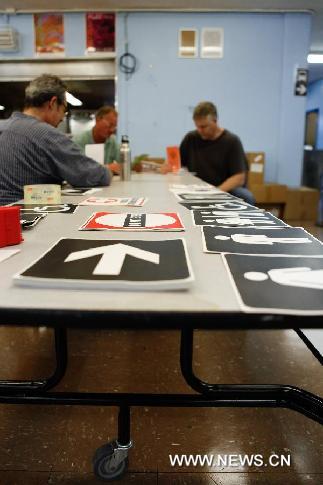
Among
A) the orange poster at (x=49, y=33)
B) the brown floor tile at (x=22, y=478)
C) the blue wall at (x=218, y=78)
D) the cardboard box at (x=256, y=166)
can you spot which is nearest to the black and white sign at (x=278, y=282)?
the brown floor tile at (x=22, y=478)

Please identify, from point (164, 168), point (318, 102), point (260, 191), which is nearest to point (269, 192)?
point (260, 191)

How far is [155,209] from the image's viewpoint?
1.31 metres

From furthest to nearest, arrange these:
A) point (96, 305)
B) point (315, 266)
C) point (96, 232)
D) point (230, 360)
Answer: point (230, 360), point (96, 232), point (315, 266), point (96, 305)

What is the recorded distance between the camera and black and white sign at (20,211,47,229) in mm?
941

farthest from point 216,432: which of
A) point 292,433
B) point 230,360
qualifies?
point 230,360

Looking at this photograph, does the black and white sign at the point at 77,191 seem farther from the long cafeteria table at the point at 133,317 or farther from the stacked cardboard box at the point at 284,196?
the stacked cardboard box at the point at 284,196

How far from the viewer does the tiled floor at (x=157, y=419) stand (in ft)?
3.49

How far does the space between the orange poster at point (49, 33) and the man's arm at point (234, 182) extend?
3.07 metres

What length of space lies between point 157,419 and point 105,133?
9.35 ft

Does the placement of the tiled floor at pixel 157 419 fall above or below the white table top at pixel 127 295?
below

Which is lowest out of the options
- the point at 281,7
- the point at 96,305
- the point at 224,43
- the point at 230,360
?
the point at 230,360

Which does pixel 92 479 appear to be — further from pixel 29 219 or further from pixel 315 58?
pixel 315 58

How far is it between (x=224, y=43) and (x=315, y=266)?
189 inches

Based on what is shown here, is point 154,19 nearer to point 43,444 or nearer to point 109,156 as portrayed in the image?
point 109,156
